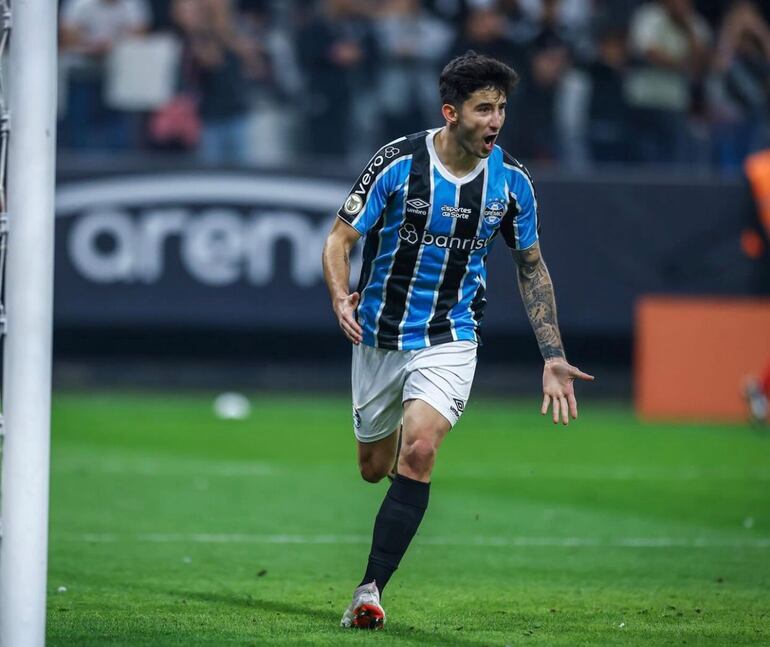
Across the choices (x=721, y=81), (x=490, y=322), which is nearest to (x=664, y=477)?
(x=490, y=322)

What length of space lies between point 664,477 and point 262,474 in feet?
9.99

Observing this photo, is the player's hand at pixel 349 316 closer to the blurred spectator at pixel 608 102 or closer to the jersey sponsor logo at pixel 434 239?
the jersey sponsor logo at pixel 434 239

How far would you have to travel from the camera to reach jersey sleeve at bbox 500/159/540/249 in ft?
20.4

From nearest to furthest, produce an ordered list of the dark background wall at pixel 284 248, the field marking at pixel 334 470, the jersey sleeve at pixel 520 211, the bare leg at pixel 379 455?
the jersey sleeve at pixel 520 211 → the bare leg at pixel 379 455 → the field marking at pixel 334 470 → the dark background wall at pixel 284 248

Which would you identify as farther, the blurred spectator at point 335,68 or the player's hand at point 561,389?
the blurred spectator at point 335,68

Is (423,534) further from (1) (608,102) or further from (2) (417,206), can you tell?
(1) (608,102)

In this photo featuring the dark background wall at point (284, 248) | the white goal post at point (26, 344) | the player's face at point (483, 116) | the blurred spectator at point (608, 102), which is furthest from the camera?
the blurred spectator at point (608, 102)

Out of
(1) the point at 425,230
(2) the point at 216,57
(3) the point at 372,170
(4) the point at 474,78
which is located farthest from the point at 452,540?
(2) the point at 216,57

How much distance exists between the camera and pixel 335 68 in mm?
15648

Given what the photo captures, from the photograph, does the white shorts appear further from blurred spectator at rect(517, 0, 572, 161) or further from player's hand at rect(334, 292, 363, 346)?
blurred spectator at rect(517, 0, 572, 161)

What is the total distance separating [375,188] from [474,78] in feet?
1.91

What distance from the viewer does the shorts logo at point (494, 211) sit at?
6.12 meters

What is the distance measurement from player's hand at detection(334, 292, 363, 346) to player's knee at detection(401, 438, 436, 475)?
0.48 meters

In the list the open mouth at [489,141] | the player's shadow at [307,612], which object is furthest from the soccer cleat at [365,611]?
the open mouth at [489,141]
